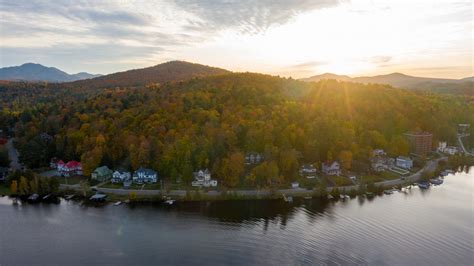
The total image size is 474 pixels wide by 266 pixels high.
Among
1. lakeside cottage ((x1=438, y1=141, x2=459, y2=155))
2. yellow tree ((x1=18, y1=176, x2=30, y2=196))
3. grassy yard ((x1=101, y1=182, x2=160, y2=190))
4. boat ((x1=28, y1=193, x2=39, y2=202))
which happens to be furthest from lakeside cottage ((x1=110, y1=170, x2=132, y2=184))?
lakeside cottage ((x1=438, y1=141, x2=459, y2=155))

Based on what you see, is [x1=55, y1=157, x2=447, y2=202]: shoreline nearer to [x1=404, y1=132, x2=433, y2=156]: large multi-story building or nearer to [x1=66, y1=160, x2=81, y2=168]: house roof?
[x1=66, y1=160, x2=81, y2=168]: house roof

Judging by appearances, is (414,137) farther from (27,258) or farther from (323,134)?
(27,258)

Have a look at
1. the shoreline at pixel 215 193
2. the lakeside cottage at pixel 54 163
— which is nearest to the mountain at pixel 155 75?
the lakeside cottage at pixel 54 163

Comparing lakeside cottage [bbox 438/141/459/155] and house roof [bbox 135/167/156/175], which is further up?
lakeside cottage [bbox 438/141/459/155]

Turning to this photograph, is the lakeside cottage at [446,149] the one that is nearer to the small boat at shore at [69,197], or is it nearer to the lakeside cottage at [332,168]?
the lakeside cottage at [332,168]

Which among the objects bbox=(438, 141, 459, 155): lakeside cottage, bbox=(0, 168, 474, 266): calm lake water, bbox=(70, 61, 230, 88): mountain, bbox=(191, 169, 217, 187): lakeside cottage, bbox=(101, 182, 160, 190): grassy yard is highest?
bbox=(70, 61, 230, 88): mountain

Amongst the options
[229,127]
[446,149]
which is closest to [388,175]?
[446,149]

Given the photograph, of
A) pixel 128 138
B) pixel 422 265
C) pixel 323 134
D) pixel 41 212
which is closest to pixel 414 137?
pixel 323 134
